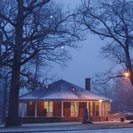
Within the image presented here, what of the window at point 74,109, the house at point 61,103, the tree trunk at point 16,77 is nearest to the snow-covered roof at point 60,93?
the house at point 61,103

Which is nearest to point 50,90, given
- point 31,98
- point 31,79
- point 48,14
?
point 31,98

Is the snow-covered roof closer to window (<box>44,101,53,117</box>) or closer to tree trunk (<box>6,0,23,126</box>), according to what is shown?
window (<box>44,101,53,117</box>)

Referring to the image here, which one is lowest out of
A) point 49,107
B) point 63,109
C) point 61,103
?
point 63,109

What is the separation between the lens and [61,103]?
69500 mm

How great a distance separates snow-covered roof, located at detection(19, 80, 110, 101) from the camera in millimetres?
69750

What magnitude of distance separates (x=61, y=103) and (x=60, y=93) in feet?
6.47

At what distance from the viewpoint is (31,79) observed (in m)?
52.5

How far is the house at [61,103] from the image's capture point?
2742 inches

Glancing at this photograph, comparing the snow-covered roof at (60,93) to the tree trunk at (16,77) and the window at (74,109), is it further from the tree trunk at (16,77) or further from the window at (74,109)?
the tree trunk at (16,77)

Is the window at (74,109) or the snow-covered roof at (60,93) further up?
the snow-covered roof at (60,93)

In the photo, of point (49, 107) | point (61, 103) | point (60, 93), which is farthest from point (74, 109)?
point (49, 107)

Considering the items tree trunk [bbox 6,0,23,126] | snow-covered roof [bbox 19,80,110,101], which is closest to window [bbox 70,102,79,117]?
snow-covered roof [bbox 19,80,110,101]

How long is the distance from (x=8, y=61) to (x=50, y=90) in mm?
23459

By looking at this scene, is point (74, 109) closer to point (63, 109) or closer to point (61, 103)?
point (63, 109)
